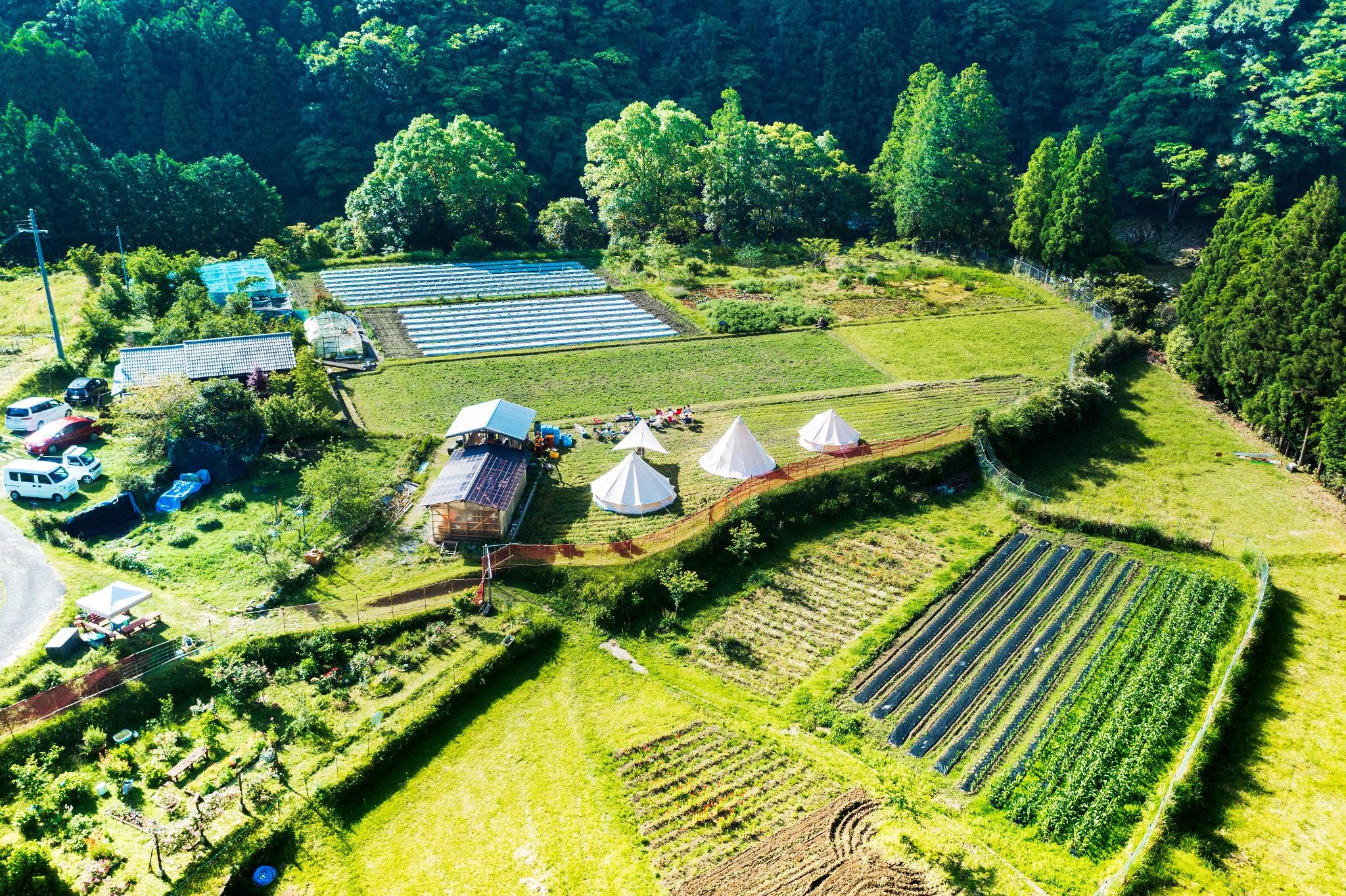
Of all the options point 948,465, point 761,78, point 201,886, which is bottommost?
point 201,886

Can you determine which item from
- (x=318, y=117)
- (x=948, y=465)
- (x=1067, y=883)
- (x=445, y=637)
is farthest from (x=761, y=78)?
(x=1067, y=883)

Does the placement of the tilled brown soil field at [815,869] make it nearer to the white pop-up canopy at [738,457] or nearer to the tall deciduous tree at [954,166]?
the white pop-up canopy at [738,457]

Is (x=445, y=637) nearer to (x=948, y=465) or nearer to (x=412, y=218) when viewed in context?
(x=948, y=465)

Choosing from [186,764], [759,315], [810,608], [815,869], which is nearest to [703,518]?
[810,608]

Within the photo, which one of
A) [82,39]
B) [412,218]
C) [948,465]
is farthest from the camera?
[82,39]

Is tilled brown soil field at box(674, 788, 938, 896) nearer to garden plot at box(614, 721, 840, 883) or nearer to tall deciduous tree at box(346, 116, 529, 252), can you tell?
garden plot at box(614, 721, 840, 883)

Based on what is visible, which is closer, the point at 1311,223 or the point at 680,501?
the point at 680,501
